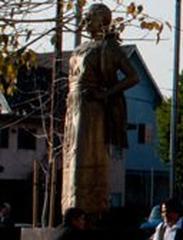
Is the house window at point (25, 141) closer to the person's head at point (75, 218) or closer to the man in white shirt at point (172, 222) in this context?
the man in white shirt at point (172, 222)

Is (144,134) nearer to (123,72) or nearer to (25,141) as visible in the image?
(25,141)

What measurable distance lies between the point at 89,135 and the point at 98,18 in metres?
1.31

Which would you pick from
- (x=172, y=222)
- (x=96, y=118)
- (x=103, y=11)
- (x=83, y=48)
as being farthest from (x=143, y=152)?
(x=172, y=222)

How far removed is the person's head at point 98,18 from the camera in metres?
13.2

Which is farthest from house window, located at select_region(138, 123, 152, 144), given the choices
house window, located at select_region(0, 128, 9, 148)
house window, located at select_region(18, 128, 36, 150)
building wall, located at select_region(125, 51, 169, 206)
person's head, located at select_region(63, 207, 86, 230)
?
person's head, located at select_region(63, 207, 86, 230)

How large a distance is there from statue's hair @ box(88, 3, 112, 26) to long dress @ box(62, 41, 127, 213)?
1.36ft

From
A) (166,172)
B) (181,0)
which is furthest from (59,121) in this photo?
(166,172)

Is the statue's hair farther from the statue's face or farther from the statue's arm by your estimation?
the statue's arm

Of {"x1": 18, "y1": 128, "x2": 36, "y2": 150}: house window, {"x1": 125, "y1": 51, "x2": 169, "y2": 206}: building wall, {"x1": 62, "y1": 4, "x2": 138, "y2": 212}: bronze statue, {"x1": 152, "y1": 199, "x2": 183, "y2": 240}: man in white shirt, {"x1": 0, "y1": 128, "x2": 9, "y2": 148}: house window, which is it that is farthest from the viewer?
{"x1": 125, "y1": 51, "x2": 169, "y2": 206}: building wall

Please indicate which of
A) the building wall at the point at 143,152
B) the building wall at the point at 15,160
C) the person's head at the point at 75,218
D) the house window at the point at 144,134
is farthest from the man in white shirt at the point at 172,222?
the house window at the point at 144,134

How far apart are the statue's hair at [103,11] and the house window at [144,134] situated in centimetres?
5194

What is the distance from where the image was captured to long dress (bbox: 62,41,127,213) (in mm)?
13695

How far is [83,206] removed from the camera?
13.7 metres

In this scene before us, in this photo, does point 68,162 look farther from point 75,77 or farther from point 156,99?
point 156,99
